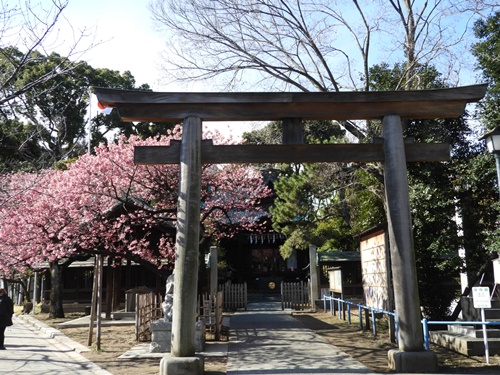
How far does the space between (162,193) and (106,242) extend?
2686 millimetres

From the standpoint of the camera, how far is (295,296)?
21047mm

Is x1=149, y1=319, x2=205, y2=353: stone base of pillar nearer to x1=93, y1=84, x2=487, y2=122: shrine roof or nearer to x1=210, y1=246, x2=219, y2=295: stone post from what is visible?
x1=93, y1=84, x2=487, y2=122: shrine roof

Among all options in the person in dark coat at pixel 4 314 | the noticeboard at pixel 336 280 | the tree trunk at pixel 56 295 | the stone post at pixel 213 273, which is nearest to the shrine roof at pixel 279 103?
the person in dark coat at pixel 4 314

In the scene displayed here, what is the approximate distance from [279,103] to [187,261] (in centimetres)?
328

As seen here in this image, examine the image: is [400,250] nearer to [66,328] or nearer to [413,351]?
[413,351]

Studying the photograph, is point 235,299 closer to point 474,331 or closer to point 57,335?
point 57,335

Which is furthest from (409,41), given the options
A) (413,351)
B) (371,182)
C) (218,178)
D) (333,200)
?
(333,200)

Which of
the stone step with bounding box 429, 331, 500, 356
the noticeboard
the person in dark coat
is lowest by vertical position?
the stone step with bounding box 429, 331, 500, 356

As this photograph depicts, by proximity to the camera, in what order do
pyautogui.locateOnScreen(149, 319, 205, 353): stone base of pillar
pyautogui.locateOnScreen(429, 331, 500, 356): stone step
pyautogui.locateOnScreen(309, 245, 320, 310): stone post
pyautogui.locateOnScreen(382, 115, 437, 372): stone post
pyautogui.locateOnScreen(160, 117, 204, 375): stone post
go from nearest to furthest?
pyautogui.locateOnScreen(160, 117, 204, 375): stone post
pyautogui.locateOnScreen(382, 115, 437, 372): stone post
pyautogui.locateOnScreen(429, 331, 500, 356): stone step
pyautogui.locateOnScreen(149, 319, 205, 353): stone base of pillar
pyautogui.locateOnScreen(309, 245, 320, 310): stone post

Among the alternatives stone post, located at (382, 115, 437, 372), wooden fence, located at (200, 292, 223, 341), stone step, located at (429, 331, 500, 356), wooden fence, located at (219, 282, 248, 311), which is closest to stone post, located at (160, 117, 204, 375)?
stone post, located at (382, 115, 437, 372)

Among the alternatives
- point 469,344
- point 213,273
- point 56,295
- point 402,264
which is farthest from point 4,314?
point 469,344

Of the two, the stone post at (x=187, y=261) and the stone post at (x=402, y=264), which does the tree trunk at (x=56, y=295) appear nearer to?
the stone post at (x=187, y=261)

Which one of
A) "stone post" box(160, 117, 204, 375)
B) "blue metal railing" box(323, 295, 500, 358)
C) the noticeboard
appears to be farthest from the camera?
the noticeboard

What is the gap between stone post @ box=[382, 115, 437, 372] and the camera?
23.4ft
